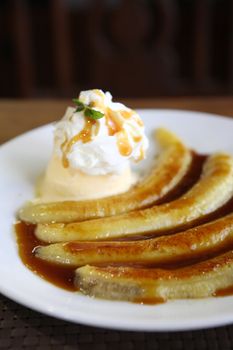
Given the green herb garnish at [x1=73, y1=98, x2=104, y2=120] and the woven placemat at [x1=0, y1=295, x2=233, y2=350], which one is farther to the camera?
the green herb garnish at [x1=73, y1=98, x2=104, y2=120]

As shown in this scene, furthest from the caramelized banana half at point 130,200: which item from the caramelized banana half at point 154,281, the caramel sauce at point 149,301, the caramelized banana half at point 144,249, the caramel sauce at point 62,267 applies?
the caramel sauce at point 149,301

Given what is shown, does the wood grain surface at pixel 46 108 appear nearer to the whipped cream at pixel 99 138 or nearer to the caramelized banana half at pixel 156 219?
the whipped cream at pixel 99 138

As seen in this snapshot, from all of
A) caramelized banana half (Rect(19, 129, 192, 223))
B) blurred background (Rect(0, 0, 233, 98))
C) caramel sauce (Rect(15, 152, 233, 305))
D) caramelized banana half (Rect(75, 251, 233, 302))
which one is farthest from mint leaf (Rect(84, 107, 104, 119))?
blurred background (Rect(0, 0, 233, 98))

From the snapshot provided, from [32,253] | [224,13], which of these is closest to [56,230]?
[32,253]

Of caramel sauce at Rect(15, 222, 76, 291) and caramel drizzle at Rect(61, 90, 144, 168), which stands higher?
caramel drizzle at Rect(61, 90, 144, 168)

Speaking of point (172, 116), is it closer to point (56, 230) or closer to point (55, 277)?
point (56, 230)

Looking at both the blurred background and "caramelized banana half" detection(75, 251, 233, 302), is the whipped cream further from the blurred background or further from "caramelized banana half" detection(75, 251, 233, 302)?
the blurred background
